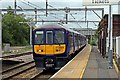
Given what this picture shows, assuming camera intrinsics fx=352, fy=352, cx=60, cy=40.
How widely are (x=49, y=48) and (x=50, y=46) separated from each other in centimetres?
13

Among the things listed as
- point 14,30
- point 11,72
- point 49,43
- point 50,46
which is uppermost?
point 14,30

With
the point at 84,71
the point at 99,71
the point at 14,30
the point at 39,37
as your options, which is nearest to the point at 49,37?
the point at 39,37

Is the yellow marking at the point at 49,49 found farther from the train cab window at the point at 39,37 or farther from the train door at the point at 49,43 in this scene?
the train cab window at the point at 39,37

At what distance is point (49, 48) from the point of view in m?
19.7

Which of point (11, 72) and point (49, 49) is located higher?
point (49, 49)

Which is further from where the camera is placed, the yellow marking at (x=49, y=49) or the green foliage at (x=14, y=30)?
the green foliage at (x=14, y=30)

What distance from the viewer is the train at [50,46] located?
1961 cm

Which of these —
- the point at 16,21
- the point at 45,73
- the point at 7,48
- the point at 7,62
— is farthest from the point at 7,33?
the point at 45,73

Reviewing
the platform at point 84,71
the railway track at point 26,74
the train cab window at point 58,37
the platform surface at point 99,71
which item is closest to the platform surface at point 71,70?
the platform at point 84,71

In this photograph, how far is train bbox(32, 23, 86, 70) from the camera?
19.6 metres

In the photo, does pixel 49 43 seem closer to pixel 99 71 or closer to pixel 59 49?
pixel 59 49

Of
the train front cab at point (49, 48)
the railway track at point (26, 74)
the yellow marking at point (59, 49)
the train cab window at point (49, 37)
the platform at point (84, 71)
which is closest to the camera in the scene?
the platform at point (84, 71)

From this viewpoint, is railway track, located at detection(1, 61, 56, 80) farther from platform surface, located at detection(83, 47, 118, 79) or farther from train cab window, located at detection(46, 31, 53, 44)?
platform surface, located at detection(83, 47, 118, 79)

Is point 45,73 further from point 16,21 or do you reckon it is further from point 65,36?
point 16,21
